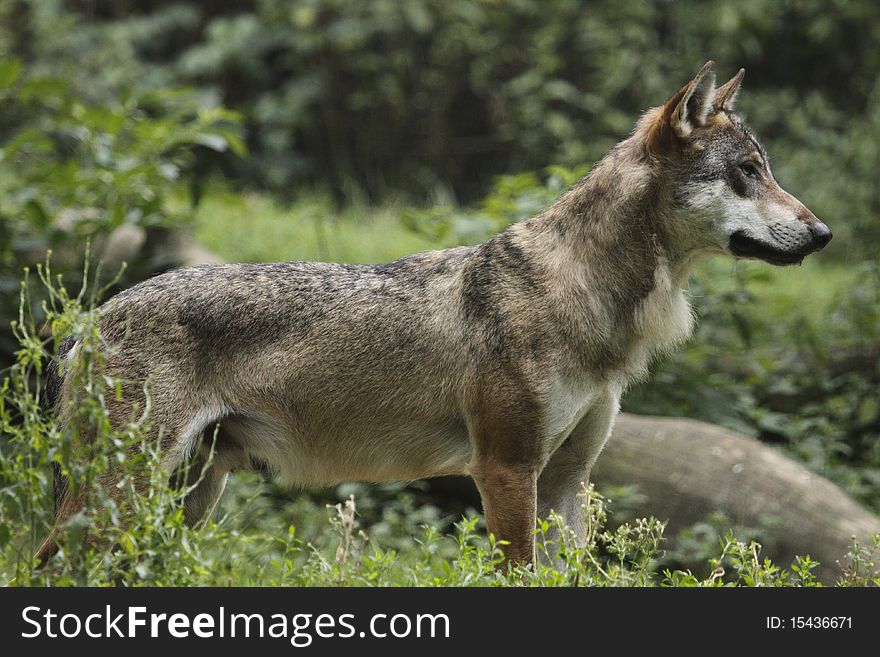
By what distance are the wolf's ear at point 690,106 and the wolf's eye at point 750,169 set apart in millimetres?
270

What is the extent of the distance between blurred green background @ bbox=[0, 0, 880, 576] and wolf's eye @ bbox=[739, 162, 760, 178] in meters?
4.63

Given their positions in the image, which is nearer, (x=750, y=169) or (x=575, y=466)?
(x=750, y=169)

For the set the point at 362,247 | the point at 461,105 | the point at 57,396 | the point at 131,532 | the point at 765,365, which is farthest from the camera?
the point at 461,105

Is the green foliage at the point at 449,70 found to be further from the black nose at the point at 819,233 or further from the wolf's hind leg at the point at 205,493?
the wolf's hind leg at the point at 205,493

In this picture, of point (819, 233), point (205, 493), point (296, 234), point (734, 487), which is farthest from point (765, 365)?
point (205, 493)

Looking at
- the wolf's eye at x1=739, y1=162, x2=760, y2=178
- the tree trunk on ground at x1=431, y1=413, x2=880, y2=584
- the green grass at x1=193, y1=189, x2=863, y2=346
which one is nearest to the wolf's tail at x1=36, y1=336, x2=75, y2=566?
the wolf's eye at x1=739, y1=162, x2=760, y2=178

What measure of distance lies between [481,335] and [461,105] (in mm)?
11909

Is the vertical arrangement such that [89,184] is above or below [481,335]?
below

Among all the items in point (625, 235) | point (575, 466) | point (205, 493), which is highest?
point (625, 235)

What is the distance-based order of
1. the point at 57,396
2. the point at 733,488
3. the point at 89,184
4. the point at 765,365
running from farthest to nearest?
1. the point at 765,365
2. the point at 89,184
3. the point at 733,488
4. the point at 57,396

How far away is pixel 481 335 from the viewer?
507 centimetres

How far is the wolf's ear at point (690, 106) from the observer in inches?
191

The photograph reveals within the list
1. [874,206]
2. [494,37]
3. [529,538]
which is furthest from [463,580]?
[494,37]

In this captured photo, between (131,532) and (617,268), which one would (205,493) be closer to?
(131,532)
